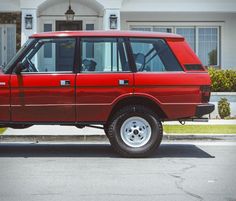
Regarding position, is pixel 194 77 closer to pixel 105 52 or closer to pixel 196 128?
pixel 105 52

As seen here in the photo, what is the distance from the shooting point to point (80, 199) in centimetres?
680

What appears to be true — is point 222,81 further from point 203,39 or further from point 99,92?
point 99,92

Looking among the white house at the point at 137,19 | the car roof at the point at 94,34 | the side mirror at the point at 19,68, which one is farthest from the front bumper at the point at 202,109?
the white house at the point at 137,19

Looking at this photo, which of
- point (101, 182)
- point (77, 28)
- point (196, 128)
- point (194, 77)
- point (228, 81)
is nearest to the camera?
point (101, 182)

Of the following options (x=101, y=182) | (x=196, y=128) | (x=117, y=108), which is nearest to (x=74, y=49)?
(x=117, y=108)

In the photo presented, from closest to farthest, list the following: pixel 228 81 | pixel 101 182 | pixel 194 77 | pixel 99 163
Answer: pixel 101 182 < pixel 99 163 < pixel 194 77 < pixel 228 81

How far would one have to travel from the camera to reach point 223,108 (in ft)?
60.5

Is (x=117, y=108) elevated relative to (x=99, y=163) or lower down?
elevated

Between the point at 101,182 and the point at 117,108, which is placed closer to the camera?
the point at 101,182

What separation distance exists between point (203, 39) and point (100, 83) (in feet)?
43.2

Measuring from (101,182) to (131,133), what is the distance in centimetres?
244

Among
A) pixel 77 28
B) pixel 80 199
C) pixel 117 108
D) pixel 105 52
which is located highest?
pixel 77 28

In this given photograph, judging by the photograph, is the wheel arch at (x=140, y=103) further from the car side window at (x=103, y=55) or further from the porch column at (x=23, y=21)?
the porch column at (x=23, y=21)

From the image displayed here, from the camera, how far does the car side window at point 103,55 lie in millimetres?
10164
